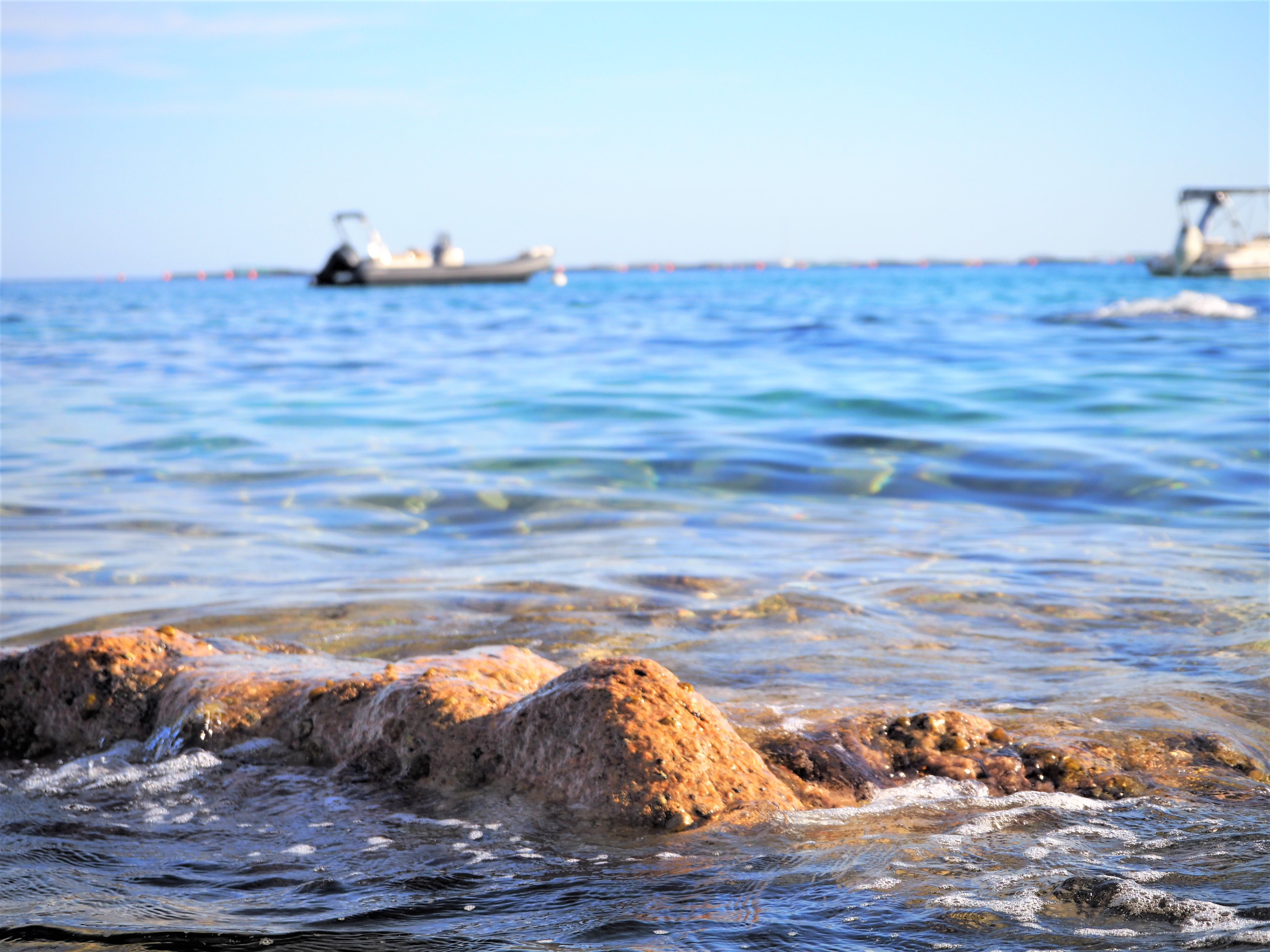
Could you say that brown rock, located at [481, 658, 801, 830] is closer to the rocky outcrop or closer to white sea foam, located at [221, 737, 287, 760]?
the rocky outcrop

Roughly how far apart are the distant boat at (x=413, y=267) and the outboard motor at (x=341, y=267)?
0.02 meters

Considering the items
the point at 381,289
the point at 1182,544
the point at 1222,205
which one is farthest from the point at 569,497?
the point at 381,289

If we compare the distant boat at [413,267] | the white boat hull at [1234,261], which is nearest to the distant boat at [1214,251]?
the white boat hull at [1234,261]

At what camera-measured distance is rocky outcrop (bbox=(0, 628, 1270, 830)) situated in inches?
87.2

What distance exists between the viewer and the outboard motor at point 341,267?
52250mm

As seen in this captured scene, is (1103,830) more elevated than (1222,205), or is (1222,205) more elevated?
(1222,205)

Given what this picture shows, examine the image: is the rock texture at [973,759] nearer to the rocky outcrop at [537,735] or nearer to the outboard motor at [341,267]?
the rocky outcrop at [537,735]

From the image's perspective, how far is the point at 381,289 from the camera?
52781 mm

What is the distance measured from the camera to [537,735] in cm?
231

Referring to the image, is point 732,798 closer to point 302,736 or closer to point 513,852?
point 513,852

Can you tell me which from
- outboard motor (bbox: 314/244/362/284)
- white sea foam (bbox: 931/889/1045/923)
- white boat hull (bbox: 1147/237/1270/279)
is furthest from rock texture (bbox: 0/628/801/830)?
outboard motor (bbox: 314/244/362/284)

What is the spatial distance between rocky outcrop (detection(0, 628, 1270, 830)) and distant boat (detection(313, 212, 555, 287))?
50679mm

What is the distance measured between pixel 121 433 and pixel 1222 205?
43.7 m

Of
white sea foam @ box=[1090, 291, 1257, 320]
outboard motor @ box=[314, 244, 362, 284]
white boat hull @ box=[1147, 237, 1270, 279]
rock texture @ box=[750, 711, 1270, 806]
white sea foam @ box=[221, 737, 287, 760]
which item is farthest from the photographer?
outboard motor @ box=[314, 244, 362, 284]
